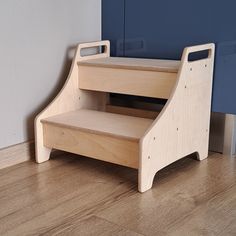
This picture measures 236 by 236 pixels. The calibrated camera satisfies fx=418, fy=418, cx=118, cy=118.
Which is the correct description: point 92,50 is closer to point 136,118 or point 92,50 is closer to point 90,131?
point 136,118

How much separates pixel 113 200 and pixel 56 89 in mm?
628

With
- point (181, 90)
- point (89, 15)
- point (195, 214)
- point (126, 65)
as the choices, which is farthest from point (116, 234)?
point (89, 15)

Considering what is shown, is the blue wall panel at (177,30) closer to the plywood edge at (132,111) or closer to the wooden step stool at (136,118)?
the wooden step stool at (136,118)

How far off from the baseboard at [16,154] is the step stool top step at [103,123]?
0.45ft

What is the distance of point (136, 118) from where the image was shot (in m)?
1.59

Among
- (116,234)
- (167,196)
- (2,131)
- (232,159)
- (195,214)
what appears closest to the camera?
(116,234)

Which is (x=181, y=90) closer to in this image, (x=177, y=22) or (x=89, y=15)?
(x=177, y=22)

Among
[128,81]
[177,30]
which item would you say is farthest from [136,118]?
[177,30]

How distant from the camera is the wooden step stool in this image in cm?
136

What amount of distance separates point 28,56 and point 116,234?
804 millimetres

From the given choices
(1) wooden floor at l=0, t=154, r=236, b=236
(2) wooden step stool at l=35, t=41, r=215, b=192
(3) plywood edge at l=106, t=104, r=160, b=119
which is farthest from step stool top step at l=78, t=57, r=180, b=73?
(1) wooden floor at l=0, t=154, r=236, b=236

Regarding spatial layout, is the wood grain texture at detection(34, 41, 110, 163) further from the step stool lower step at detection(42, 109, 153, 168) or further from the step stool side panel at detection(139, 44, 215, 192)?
the step stool side panel at detection(139, 44, 215, 192)

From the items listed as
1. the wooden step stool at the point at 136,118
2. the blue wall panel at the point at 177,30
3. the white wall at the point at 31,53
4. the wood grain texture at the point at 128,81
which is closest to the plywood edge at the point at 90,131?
the wooden step stool at the point at 136,118

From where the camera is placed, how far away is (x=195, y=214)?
1187 mm
